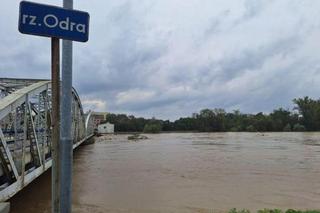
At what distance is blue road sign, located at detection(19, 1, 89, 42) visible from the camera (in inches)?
163

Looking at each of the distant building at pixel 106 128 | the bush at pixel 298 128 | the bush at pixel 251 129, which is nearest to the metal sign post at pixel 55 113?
the distant building at pixel 106 128

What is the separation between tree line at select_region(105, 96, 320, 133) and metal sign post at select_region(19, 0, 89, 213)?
13200cm

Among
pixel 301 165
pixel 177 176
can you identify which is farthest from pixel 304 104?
pixel 177 176

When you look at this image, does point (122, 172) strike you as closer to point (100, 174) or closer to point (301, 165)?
point (100, 174)

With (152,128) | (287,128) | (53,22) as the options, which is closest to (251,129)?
(287,128)

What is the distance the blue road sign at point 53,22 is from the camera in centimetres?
413

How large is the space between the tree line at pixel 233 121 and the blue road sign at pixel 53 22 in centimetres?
13215

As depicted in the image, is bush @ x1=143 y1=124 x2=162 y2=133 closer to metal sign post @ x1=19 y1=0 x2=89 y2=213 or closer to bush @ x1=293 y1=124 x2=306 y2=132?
bush @ x1=293 y1=124 x2=306 y2=132

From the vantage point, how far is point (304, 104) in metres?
144

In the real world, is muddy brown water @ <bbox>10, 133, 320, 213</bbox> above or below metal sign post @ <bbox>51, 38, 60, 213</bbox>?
below

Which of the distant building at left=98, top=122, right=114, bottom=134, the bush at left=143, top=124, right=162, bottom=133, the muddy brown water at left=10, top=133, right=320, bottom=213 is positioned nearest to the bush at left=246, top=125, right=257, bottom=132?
the bush at left=143, top=124, right=162, bottom=133

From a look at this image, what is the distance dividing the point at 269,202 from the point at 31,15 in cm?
1372

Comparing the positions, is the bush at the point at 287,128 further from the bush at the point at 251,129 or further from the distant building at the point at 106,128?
the distant building at the point at 106,128

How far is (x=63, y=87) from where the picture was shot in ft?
14.6
